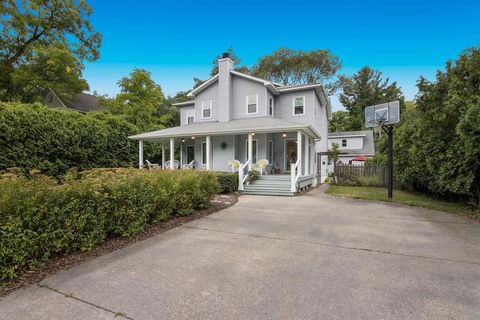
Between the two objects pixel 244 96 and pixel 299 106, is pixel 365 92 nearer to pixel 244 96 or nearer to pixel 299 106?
pixel 299 106

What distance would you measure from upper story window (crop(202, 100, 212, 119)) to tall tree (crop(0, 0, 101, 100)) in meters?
11.7

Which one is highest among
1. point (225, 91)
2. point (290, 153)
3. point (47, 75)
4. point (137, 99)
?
point (47, 75)

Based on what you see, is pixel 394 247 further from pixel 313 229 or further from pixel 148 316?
pixel 148 316

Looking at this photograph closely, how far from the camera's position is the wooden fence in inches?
571

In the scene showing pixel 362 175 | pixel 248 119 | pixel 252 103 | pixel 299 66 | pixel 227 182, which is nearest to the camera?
pixel 227 182

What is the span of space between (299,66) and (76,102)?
79.8 ft

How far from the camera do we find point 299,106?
16.1 m

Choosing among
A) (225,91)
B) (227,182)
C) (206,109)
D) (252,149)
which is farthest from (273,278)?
(206,109)

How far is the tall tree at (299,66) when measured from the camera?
2908 cm

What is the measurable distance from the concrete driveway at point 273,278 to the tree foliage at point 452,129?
256 cm

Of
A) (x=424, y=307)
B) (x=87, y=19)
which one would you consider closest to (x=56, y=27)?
(x=87, y=19)

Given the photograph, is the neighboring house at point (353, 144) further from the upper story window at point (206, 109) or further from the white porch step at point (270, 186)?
the white porch step at point (270, 186)

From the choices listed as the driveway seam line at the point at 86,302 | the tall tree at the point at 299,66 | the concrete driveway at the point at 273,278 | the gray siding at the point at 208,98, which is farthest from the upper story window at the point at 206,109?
the driveway seam line at the point at 86,302

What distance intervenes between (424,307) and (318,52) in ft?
100
